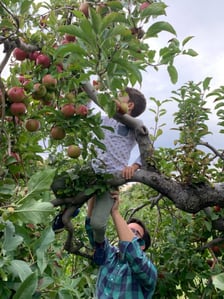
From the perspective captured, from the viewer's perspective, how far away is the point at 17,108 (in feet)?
5.84

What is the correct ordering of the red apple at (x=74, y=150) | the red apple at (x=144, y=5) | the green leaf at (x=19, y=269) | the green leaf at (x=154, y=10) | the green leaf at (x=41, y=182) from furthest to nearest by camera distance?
the red apple at (x=74, y=150)
the red apple at (x=144, y=5)
the green leaf at (x=154, y=10)
the green leaf at (x=41, y=182)
the green leaf at (x=19, y=269)

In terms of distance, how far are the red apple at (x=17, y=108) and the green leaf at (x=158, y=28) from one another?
0.59 m

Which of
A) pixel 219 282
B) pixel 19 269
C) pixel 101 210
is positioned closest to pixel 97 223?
pixel 101 210

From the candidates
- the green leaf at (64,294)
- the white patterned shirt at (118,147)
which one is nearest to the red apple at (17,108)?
the white patterned shirt at (118,147)

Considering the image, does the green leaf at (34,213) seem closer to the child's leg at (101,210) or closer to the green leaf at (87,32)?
the green leaf at (87,32)

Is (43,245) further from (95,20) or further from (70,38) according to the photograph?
(70,38)

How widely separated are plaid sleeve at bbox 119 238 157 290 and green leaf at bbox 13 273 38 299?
1.12 m

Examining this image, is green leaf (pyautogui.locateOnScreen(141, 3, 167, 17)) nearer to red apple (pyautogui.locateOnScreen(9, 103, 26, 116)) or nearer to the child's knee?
red apple (pyautogui.locateOnScreen(9, 103, 26, 116))

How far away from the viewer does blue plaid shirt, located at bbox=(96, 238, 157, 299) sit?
6.80 feet

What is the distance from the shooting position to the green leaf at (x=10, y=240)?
3.55 ft

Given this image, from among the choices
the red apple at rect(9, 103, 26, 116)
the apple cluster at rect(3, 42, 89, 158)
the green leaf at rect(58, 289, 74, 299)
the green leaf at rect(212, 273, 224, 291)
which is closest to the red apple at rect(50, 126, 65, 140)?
the apple cluster at rect(3, 42, 89, 158)

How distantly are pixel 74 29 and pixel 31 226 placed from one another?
763 mm

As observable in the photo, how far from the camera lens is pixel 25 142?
1.81 meters

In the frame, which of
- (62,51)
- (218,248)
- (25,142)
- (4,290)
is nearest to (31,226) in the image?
(25,142)
